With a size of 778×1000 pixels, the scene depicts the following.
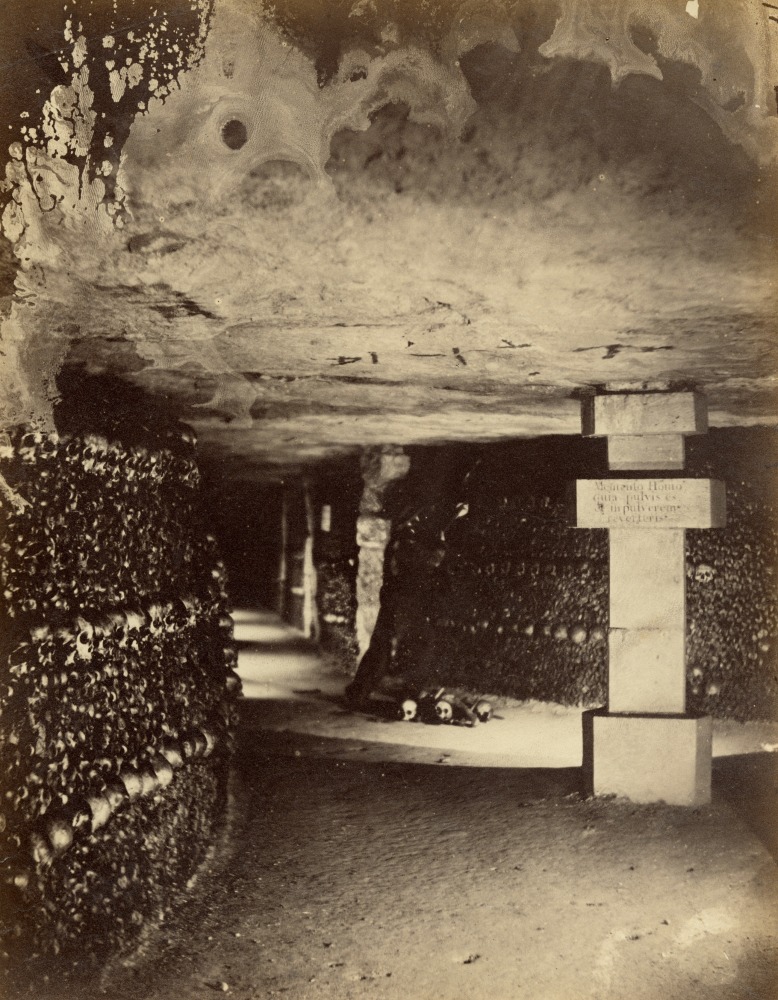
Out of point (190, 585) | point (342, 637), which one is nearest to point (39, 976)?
point (190, 585)

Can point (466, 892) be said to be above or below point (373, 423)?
below

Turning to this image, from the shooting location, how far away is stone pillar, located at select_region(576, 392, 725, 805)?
465cm

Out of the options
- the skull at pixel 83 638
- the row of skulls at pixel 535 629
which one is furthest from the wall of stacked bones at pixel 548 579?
the skull at pixel 83 638

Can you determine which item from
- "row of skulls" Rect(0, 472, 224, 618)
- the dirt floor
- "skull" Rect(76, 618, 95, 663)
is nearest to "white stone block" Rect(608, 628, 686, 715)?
the dirt floor

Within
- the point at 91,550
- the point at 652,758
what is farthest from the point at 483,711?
the point at 91,550

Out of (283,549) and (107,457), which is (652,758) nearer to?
(107,457)

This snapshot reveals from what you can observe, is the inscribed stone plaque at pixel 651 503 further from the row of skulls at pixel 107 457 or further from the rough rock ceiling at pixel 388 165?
the row of skulls at pixel 107 457

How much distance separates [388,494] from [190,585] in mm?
3919

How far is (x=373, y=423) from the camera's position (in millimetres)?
6137

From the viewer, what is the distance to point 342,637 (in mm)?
10047

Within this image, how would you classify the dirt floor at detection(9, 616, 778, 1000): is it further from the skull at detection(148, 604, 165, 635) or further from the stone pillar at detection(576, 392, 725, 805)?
the skull at detection(148, 604, 165, 635)

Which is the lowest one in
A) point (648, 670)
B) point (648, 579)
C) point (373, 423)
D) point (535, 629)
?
point (535, 629)

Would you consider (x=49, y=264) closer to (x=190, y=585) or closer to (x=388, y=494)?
(x=190, y=585)

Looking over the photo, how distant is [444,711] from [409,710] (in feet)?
1.05
